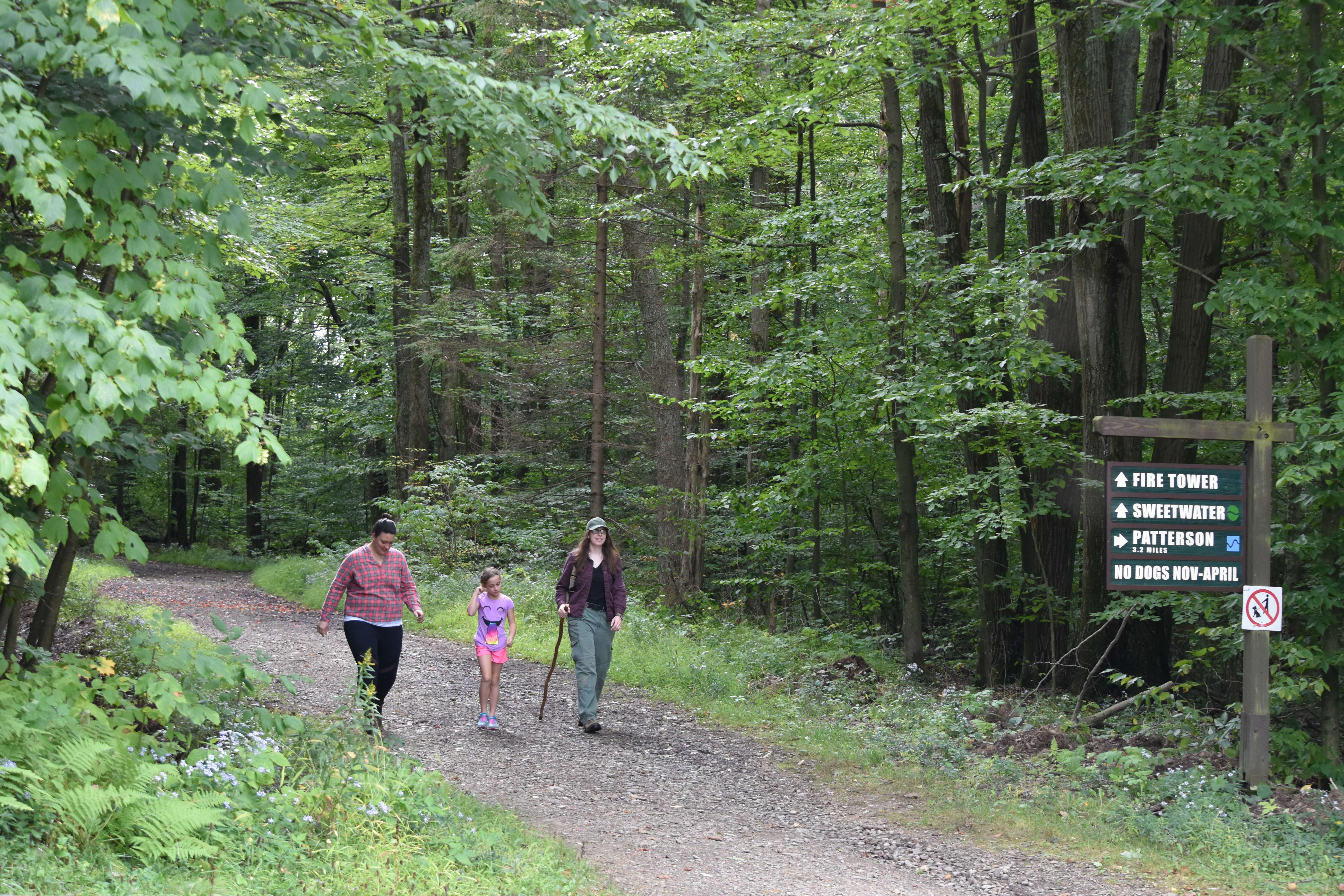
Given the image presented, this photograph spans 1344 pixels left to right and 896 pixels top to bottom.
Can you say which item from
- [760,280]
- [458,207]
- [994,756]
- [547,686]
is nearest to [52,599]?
[547,686]

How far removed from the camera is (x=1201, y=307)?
10.1 metres

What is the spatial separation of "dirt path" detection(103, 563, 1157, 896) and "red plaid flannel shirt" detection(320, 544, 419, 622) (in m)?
1.27

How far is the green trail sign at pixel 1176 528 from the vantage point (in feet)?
22.9

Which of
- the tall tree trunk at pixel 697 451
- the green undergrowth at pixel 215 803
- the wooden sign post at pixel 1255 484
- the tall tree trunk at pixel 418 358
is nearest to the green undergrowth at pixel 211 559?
the tall tree trunk at pixel 418 358

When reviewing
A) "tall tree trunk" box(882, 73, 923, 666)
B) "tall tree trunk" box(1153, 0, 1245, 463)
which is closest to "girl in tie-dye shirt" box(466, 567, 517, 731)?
"tall tree trunk" box(882, 73, 923, 666)

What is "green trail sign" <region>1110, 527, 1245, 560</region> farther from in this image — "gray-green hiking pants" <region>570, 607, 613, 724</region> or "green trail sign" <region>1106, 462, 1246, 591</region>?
"gray-green hiking pants" <region>570, 607, 613, 724</region>

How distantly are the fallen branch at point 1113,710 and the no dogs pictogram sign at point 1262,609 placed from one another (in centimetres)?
176

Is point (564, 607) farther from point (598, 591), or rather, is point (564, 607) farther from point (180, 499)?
point (180, 499)

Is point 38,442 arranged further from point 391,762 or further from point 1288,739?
point 1288,739

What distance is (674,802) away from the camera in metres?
7.41

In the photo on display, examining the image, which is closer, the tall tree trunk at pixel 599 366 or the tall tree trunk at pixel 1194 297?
the tall tree trunk at pixel 1194 297

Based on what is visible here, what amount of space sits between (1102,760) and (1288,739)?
4.17 feet

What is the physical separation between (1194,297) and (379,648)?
894 cm

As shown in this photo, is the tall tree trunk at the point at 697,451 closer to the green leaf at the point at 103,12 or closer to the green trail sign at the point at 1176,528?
the green trail sign at the point at 1176,528
